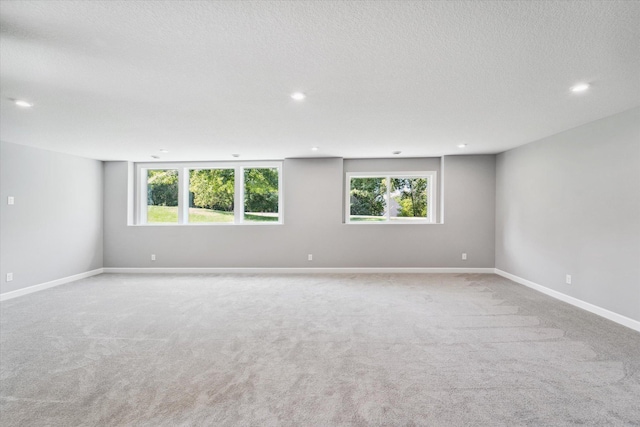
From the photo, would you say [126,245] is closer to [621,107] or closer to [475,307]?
[475,307]

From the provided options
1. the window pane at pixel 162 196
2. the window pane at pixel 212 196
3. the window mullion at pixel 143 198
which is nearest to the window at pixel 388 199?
the window pane at pixel 212 196

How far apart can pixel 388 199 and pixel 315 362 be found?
4298 mm

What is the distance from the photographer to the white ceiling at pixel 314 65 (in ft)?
5.24

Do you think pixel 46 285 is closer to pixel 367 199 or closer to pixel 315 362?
pixel 315 362

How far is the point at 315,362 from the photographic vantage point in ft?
7.92

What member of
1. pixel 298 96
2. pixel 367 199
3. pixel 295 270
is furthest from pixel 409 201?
pixel 298 96

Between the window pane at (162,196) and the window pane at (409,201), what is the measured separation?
183 inches

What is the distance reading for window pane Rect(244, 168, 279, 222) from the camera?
623 cm

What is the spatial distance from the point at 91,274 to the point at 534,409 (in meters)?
7.05

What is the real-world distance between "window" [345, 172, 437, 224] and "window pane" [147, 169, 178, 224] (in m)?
3.71

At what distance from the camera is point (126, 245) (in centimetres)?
612

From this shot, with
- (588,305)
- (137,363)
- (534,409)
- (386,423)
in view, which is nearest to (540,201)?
(588,305)

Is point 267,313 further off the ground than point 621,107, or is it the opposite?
point 621,107

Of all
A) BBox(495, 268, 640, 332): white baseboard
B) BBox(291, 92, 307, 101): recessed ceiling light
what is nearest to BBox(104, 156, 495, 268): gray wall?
BBox(495, 268, 640, 332): white baseboard
